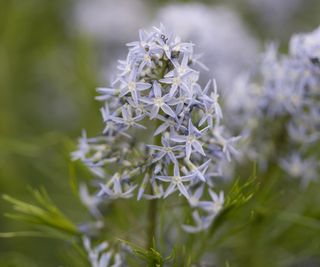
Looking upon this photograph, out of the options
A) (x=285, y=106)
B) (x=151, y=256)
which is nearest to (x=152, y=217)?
(x=151, y=256)

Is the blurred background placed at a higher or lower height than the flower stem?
higher

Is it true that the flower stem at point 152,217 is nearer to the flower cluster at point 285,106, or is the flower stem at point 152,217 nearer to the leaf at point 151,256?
the leaf at point 151,256

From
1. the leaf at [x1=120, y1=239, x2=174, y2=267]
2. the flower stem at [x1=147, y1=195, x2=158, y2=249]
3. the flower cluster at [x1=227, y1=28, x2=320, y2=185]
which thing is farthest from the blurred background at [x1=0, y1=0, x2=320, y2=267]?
the leaf at [x1=120, y1=239, x2=174, y2=267]

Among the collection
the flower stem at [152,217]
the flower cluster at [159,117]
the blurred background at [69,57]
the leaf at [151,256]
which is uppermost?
the blurred background at [69,57]

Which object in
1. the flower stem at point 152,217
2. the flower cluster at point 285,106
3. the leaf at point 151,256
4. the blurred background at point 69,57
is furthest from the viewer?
the blurred background at point 69,57

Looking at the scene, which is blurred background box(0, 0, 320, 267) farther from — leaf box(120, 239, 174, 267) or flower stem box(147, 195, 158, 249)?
leaf box(120, 239, 174, 267)

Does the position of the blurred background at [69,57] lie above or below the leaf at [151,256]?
above

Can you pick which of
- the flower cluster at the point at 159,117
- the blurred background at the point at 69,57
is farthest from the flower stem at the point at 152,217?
the blurred background at the point at 69,57

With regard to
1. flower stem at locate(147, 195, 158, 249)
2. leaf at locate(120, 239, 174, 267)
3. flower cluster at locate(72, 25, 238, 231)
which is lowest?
leaf at locate(120, 239, 174, 267)
